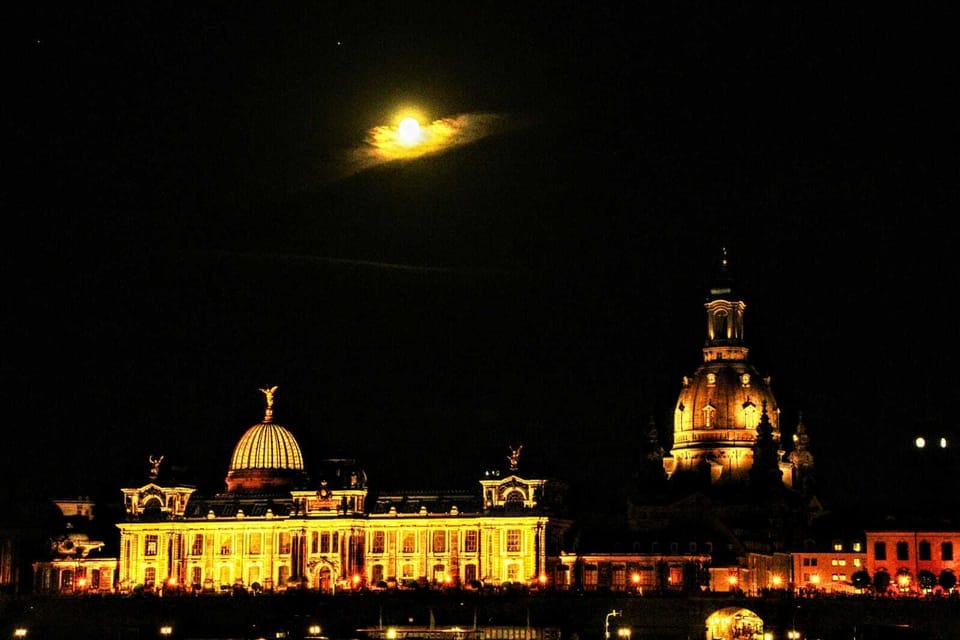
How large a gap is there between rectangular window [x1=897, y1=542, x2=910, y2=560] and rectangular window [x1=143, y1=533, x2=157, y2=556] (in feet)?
162

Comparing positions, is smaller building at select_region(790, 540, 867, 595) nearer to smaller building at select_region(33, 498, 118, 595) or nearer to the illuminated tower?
the illuminated tower

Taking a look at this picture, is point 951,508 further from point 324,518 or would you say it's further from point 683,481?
point 324,518

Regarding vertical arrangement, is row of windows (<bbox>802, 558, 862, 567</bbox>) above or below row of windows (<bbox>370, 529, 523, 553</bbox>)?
below

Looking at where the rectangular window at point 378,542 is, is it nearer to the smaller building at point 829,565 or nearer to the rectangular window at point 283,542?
the rectangular window at point 283,542

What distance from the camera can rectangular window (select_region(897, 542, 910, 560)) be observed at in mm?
124188

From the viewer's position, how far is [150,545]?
13625 cm

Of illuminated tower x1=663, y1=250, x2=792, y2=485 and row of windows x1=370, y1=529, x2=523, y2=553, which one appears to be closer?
row of windows x1=370, y1=529, x2=523, y2=553

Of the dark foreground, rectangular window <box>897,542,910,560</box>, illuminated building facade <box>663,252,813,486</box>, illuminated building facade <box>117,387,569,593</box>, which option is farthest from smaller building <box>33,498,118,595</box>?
rectangular window <box>897,542,910,560</box>

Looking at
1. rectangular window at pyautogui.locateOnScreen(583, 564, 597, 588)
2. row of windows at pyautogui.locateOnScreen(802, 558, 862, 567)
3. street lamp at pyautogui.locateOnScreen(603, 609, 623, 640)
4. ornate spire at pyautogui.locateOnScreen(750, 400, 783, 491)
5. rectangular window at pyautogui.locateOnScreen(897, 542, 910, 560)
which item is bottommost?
street lamp at pyautogui.locateOnScreen(603, 609, 623, 640)

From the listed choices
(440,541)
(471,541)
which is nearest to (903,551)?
(471,541)

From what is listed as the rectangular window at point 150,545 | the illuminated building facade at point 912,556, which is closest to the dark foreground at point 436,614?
the rectangular window at point 150,545

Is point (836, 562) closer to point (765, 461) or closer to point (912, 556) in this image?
point (912, 556)

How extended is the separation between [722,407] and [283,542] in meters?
33.6

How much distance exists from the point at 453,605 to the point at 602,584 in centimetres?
1255
